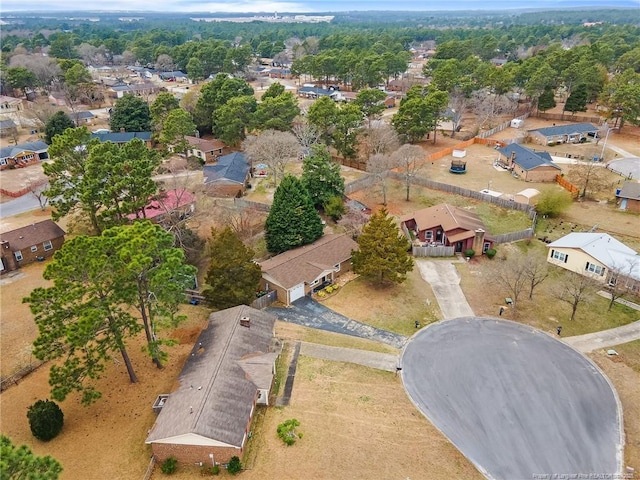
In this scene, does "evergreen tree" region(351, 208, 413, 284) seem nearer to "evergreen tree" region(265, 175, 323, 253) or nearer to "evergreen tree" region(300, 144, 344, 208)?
"evergreen tree" region(265, 175, 323, 253)

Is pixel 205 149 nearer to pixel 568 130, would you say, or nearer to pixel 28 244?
pixel 28 244

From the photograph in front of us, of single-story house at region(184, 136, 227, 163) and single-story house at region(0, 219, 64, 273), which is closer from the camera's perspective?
single-story house at region(0, 219, 64, 273)

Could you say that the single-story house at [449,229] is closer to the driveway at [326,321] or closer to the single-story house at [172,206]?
the driveway at [326,321]

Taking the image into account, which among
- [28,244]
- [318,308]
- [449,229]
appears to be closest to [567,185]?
[449,229]

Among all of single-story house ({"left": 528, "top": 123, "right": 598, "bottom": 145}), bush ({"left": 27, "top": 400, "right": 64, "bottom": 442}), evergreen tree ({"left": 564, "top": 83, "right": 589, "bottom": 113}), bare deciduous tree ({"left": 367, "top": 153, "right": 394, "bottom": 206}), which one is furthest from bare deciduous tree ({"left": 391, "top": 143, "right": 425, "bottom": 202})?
evergreen tree ({"left": 564, "top": 83, "right": 589, "bottom": 113})

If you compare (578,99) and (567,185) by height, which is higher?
(578,99)

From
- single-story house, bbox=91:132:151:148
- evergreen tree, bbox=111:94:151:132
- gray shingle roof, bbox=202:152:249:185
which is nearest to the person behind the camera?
gray shingle roof, bbox=202:152:249:185
